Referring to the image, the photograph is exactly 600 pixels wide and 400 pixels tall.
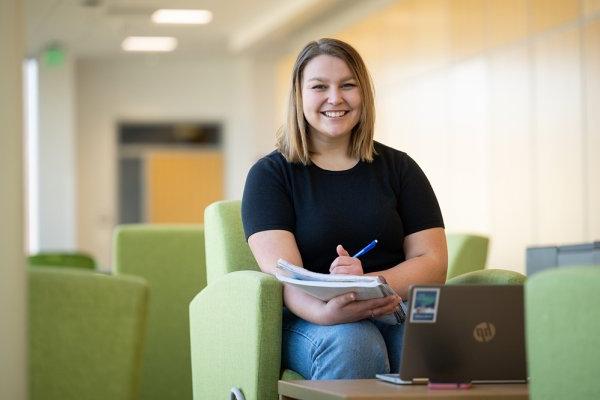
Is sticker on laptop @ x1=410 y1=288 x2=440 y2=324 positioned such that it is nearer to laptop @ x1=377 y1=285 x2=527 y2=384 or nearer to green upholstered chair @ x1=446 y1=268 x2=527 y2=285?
laptop @ x1=377 y1=285 x2=527 y2=384

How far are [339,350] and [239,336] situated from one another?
0.40 m

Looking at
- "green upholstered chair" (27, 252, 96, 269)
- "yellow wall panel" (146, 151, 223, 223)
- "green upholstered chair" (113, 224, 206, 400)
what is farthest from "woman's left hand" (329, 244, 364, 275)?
"yellow wall panel" (146, 151, 223, 223)

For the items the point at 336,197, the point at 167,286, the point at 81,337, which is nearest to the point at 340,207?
the point at 336,197

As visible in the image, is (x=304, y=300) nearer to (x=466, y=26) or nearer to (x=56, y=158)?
(x=466, y=26)

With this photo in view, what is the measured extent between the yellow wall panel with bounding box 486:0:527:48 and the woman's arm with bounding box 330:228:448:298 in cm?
565

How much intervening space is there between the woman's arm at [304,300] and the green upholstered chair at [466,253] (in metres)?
2.03

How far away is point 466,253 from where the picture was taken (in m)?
5.39

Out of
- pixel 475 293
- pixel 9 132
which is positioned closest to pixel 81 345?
pixel 9 132

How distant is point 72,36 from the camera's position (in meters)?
14.2

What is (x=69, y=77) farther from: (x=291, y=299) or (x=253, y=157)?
(x=291, y=299)

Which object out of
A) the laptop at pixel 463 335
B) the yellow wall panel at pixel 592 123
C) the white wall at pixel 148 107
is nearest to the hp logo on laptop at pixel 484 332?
the laptop at pixel 463 335

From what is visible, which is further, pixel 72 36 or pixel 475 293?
pixel 72 36

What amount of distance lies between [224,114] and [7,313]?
1438 cm

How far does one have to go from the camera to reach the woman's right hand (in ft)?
10.1
